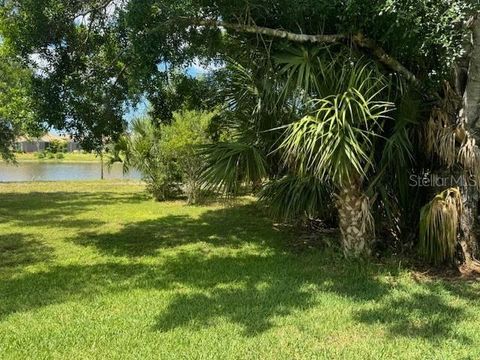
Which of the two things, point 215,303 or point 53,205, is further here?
point 53,205

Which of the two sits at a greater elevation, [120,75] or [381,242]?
[120,75]

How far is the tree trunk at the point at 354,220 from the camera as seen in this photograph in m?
6.24

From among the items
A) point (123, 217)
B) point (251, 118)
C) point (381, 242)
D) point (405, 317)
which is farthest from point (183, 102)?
point (405, 317)

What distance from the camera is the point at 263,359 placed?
11.4ft

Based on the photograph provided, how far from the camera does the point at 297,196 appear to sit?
22.5 ft

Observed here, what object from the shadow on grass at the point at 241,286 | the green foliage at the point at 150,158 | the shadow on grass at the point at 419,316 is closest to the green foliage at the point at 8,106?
the green foliage at the point at 150,158

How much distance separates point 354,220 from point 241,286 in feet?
6.16

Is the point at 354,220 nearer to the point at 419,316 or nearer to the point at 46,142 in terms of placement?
the point at 419,316

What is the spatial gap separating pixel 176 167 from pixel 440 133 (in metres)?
9.33

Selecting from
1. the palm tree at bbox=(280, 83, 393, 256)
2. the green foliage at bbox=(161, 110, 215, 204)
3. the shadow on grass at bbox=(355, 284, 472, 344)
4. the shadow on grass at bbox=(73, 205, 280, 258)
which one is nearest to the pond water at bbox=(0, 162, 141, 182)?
the green foliage at bbox=(161, 110, 215, 204)

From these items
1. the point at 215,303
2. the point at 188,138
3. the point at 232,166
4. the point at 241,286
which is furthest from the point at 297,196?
the point at 188,138

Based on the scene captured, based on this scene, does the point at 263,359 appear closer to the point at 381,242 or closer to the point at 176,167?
the point at 381,242

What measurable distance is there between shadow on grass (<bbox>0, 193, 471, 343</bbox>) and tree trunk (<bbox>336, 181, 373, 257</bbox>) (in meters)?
0.27

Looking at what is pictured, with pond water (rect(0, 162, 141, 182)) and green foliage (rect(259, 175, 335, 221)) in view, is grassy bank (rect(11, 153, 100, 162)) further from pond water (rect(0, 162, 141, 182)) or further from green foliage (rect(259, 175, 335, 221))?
green foliage (rect(259, 175, 335, 221))
